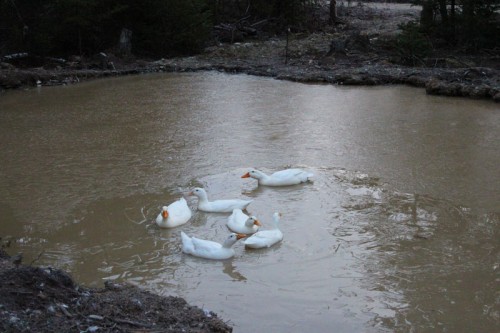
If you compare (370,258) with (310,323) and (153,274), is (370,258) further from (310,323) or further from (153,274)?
(153,274)

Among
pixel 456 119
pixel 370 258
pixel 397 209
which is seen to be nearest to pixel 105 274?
pixel 370 258

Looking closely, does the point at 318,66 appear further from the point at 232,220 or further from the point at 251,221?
the point at 251,221

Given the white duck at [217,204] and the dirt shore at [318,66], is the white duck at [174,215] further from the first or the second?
the dirt shore at [318,66]

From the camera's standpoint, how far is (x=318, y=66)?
2019 cm

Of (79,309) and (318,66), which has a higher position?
(318,66)

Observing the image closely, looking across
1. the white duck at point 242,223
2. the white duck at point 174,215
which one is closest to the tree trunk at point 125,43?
the white duck at point 174,215

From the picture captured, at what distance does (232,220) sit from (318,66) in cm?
1358

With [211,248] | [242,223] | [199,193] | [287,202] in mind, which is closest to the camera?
[211,248]

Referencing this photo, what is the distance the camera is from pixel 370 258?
6.49 metres

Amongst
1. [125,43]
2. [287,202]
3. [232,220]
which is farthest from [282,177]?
[125,43]

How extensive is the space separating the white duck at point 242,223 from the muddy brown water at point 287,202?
287 mm

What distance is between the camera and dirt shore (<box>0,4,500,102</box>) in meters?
17.1

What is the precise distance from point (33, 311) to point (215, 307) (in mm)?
1756

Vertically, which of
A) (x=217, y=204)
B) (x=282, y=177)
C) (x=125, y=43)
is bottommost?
(x=217, y=204)
